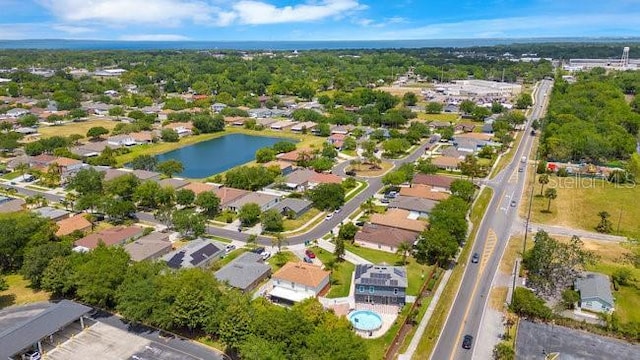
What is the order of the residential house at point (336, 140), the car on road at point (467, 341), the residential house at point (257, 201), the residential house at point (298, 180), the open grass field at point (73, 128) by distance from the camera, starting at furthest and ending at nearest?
the open grass field at point (73, 128) → the residential house at point (336, 140) → the residential house at point (298, 180) → the residential house at point (257, 201) → the car on road at point (467, 341)

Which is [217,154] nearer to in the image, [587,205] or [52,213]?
[52,213]

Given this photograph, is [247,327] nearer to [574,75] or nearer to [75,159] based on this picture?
[75,159]

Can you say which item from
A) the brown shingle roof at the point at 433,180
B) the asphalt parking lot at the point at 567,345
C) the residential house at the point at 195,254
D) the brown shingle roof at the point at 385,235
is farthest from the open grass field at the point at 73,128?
the asphalt parking lot at the point at 567,345


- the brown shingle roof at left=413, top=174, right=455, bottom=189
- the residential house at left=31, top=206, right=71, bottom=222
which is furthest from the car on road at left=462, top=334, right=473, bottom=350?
the residential house at left=31, top=206, right=71, bottom=222

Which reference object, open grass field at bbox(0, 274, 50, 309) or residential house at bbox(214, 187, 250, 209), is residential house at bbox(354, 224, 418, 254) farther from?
open grass field at bbox(0, 274, 50, 309)

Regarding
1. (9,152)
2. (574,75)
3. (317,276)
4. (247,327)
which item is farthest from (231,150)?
(574,75)

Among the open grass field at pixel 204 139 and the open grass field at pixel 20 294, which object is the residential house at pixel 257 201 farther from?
the open grass field at pixel 204 139

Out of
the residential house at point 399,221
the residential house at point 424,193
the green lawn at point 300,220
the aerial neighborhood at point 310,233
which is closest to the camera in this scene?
the aerial neighborhood at point 310,233
